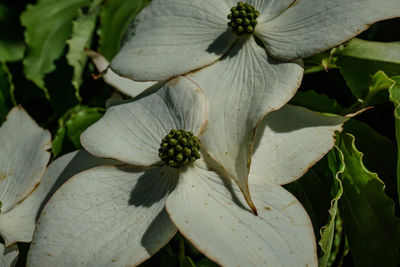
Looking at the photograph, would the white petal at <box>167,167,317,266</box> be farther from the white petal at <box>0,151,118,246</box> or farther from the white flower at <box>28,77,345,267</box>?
the white petal at <box>0,151,118,246</box>

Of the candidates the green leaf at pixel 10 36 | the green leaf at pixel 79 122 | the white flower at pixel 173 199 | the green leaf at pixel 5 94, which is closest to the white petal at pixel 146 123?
the white flower at pixel 173 199

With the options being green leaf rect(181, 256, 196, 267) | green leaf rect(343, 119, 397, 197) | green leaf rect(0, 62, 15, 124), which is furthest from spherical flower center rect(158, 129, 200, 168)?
green leaf rect(0, 62, 15, 124)

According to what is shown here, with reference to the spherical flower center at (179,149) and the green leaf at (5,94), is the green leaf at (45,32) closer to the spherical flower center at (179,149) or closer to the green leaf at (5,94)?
the green leaf at (5,94)

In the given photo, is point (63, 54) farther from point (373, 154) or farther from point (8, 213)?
point (373, 154)

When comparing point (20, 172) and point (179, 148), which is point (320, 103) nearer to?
point (179, 148)

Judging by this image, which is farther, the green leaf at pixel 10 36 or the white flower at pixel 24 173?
the green leaf at pixel 10 36

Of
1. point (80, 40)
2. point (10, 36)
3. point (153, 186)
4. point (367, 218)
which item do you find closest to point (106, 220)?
point (153, 186)
